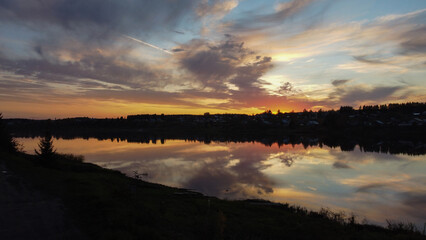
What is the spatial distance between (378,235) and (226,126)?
16337 centimetres

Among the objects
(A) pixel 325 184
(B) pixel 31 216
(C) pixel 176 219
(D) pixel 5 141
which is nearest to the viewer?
(B) pixel 31 216

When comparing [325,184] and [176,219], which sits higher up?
[176,219]

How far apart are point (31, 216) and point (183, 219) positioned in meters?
6.85

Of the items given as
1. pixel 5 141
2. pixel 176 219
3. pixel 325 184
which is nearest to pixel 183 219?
pixel 176 219

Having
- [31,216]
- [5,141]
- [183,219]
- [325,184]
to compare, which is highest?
[5,141]

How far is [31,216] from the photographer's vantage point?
1154 cm

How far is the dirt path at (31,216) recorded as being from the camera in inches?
376

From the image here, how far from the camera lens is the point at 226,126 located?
579ft

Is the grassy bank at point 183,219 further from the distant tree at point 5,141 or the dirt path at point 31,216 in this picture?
the distant tree at point 5,141

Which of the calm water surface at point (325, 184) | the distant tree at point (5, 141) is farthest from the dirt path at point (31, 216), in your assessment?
the distant tree at point (5, 141)

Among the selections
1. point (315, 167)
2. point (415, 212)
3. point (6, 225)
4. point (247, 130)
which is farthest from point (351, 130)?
point (6, 225)

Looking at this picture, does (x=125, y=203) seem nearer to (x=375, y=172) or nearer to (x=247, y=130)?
(x=375, y=172)

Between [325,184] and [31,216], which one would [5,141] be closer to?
[31,216]

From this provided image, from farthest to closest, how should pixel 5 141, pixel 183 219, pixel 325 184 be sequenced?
pixel 5 141
pixel 325 184
pixel 183 219
